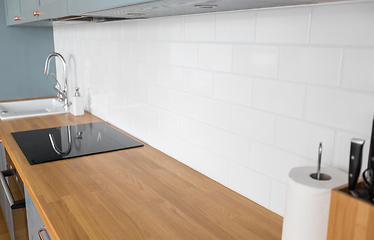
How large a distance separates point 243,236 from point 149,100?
0.96 m

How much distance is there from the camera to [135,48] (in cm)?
180

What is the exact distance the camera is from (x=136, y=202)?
1149 millimetres

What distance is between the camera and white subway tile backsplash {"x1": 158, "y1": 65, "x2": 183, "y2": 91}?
1.48 metres

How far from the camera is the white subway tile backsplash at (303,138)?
92 cm

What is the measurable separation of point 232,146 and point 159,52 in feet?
2.05

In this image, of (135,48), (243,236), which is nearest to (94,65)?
(135,48)

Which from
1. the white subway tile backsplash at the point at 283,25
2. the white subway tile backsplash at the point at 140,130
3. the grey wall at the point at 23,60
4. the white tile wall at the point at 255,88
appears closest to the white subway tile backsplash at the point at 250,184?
the white tile wall at the point at 255,88

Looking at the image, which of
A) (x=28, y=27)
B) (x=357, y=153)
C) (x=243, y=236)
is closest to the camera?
(x=357, y=153)

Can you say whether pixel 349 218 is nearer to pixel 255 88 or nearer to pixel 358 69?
pixel 358 69

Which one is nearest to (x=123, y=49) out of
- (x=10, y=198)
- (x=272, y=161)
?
(x=10, y=198)

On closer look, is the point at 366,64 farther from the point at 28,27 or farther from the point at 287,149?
the point at 28,27

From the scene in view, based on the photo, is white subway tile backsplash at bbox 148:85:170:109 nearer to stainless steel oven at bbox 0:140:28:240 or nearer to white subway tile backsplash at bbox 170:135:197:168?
white subway tile backsplash at bbox 170:135:197:168

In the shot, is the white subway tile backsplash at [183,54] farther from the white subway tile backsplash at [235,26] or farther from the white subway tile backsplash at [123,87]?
the white subway tile backsplash at [123,87]

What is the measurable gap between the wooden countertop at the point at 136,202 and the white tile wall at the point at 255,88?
0.08m
